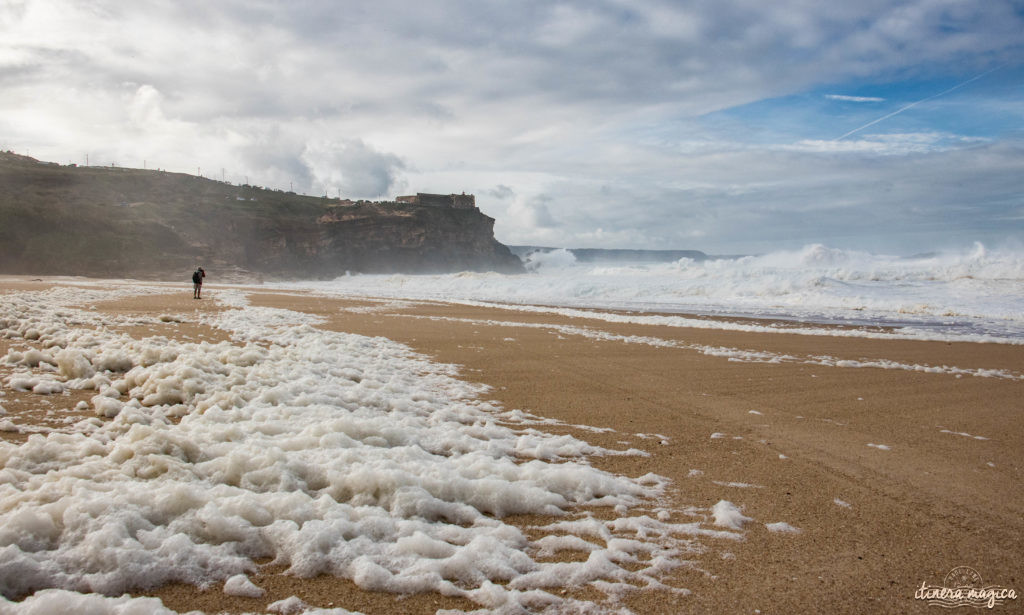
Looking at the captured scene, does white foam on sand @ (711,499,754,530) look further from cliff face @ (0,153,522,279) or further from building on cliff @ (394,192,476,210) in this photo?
building on cliff @ (394,192,476,210)

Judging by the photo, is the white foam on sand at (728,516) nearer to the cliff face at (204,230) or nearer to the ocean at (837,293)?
the ocean at (837,293)

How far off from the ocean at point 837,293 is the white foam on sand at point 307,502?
1223 centimetres

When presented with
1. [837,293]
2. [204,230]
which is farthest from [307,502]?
[204,230]

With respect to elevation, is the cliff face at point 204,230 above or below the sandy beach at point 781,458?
above

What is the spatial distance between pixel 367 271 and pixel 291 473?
72667 mm

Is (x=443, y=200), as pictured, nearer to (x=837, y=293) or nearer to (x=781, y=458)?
(x=837, y=293)

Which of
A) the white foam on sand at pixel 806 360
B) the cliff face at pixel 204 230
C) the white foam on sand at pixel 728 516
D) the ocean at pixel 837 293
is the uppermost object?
the cliff face at pixel 204 230

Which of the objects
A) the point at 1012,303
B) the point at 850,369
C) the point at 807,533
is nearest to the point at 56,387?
the point at 807,533

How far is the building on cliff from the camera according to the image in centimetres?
8719

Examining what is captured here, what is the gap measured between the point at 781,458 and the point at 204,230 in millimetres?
71163

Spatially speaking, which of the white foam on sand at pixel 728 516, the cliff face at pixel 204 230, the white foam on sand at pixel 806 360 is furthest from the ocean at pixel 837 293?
the cliff face at pixel 204 230

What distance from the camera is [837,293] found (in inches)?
945

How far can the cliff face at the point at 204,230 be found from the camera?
52.0m

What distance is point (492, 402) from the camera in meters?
5.24
